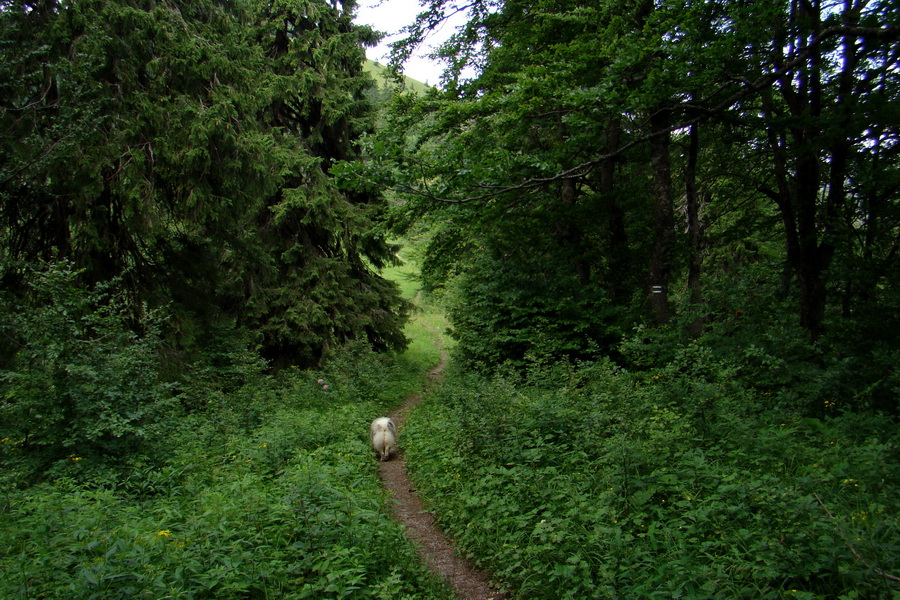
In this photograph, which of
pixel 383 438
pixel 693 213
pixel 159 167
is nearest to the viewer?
pixel 383 438

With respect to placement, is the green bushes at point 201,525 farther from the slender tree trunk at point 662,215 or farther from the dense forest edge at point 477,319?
the slender tree trunk at point 662,215

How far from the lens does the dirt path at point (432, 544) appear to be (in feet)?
15.3

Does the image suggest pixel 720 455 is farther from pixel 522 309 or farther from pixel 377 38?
pixel 377 38

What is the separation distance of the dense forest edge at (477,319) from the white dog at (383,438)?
0.30 meters

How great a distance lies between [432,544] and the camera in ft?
18.5

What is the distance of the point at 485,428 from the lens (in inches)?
269

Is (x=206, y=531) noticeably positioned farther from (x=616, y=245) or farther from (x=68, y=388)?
Result: (x=616, y=245)

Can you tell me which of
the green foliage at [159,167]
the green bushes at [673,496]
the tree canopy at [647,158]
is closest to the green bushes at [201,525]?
the green bushes at [673,496]

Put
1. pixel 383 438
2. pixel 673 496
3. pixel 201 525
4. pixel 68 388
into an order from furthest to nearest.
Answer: pixel 383 438
pixel 68 388
pixel 673 496
pixel 201 525

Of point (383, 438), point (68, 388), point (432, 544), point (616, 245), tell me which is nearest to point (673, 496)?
point (432, 544)

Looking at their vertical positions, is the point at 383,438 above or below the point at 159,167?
below

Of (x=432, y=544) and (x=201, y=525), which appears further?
(x=432, y=544)

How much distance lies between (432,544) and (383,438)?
12.1 feet

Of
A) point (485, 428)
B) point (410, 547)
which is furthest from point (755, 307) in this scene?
point (410, 547)
